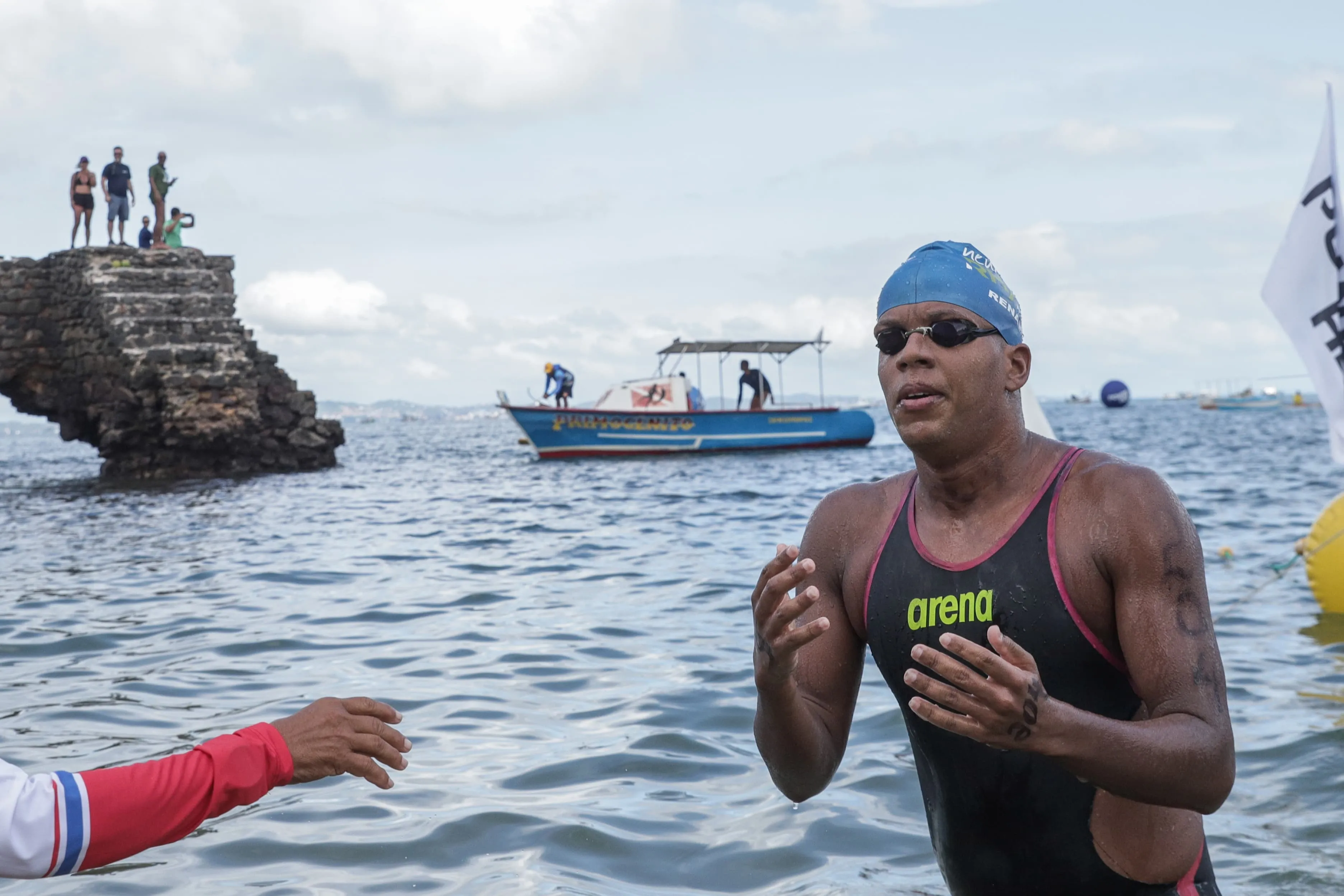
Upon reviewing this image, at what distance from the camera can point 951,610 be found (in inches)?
109

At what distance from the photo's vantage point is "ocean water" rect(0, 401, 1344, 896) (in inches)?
181

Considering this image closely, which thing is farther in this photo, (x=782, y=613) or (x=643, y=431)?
(x=643, y=431)

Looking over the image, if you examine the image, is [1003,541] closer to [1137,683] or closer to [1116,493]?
[1116,493]

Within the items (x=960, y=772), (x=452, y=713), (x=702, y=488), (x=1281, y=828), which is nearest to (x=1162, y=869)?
(x=960, y=772)

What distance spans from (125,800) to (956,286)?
2031 millimetres

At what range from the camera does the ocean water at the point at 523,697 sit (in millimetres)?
4586

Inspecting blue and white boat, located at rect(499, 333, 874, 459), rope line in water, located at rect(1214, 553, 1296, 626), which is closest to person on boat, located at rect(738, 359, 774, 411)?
blue and white boat, located at rect(499, 333, 874, 459)

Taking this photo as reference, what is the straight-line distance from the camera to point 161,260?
98.2 ft

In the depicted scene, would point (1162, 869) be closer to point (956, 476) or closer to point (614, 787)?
point (956, 476)

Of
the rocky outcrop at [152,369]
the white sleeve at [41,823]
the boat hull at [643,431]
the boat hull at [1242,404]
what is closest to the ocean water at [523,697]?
the white sleeve at [41,823]

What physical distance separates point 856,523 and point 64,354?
3276cm

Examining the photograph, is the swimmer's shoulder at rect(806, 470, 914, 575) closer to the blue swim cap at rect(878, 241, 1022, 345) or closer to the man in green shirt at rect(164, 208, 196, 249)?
the blue swim cap at rect(878, 241, 1022, 345)

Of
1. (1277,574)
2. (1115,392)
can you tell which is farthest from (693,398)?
(1115,392)

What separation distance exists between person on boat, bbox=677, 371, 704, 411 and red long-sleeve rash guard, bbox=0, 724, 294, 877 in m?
30.7
